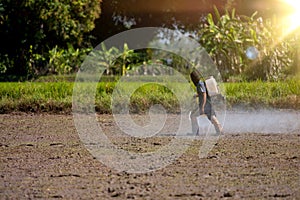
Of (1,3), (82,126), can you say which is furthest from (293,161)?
(1,3)

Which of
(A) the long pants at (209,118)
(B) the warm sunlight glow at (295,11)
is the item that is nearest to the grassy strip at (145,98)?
(A) the long pants at (209,118)

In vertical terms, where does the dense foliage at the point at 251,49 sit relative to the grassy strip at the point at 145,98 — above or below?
above

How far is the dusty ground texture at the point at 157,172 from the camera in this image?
147 inches

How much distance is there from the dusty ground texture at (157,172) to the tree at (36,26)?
10328 mm

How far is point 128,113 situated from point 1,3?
8581mm

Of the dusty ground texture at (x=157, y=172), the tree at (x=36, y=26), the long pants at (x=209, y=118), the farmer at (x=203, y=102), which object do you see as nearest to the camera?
the dusty ground texture at (x=157, y=172)

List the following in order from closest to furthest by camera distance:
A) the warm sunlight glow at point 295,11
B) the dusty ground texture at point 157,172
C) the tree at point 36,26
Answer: the dusty ground texture at point 157,172 < the tree at point 36,26 < the warm sunlight glow at point 295,11

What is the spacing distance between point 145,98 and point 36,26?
8.88 m

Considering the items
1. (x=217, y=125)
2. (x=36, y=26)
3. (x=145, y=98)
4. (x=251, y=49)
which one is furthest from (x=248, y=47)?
(x=217, y=125)

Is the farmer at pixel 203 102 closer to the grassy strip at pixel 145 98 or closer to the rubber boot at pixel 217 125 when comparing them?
the rubber boot at pixel 217 125

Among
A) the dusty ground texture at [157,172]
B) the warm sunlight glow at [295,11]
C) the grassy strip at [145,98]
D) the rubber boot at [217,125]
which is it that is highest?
the warm sunlight glow at [295,11]

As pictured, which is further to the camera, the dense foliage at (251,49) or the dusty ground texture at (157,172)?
the dense foliage at (251,49)

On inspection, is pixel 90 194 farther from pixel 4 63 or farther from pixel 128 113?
pixel 4 63

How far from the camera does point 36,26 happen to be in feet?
56.7
